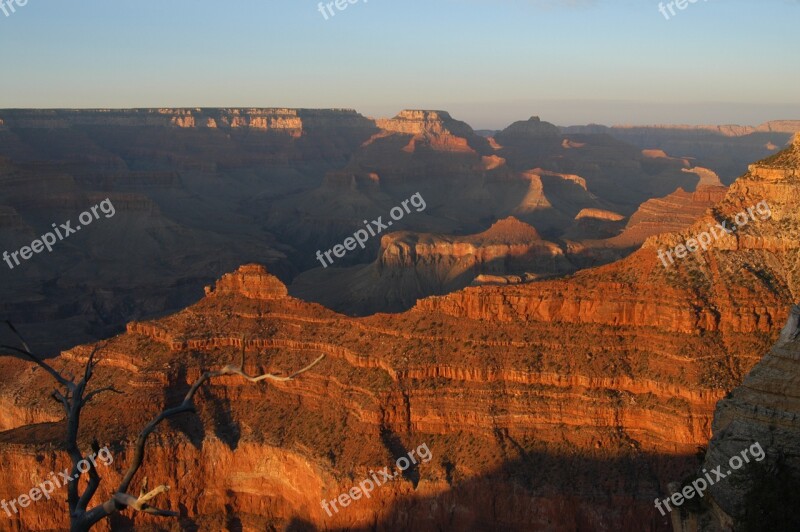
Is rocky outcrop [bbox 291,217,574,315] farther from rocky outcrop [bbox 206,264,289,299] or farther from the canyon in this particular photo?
the canyon

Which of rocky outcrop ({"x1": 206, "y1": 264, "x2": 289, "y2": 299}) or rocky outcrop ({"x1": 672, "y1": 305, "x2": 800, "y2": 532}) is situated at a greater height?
rocky outcrop ({"x1": 672, "y1": 305, "x2": 800, "y2": 532})

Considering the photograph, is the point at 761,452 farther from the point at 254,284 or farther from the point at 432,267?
the point at 432,267

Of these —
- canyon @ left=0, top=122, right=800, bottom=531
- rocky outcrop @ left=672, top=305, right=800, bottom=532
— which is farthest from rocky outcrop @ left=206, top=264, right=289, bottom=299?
rocky outcrop @ left=672, top=305, right=800, bottom=532

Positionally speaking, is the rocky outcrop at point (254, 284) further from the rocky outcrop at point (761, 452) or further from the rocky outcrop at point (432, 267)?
the rocky outcrop at point (432, 267)

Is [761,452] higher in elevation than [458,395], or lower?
higher

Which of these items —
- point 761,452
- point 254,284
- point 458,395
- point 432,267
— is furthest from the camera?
point 432,267

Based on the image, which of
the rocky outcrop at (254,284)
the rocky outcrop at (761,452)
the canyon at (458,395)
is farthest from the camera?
the rocky outcrop at (254,284)

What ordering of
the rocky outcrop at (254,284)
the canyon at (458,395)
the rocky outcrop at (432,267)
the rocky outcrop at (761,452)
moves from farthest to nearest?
the rocky outcrop at (432,267) → the rocky outcrop at (254,284) → the canyon at (458,395) → the rocky outcrop at (761,452)

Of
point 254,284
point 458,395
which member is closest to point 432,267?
point 254,284

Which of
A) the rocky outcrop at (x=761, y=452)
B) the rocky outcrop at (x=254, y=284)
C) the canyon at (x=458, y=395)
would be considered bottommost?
the canyon at (x=458, y=395)

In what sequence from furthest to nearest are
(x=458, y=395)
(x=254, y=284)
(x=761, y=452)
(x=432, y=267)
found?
1. (x=432, y=267)
2. (x=254, y=284)
3. (x=458, y=395)
4. (x=761, y=452)

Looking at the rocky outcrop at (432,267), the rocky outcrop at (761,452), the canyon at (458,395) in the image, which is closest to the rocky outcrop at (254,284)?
the canyon at (458,395)

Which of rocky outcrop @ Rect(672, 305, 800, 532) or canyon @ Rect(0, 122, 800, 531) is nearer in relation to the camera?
rocky outcrop @ Rect(672, 305, 800, 532)
